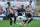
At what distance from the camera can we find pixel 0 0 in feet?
50.5

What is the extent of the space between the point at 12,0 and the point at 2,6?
1427mm

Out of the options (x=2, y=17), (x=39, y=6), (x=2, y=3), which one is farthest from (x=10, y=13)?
(x=39, y=6)

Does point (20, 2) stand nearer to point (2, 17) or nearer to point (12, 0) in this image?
point (12, 0)

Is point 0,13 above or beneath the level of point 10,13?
beneath

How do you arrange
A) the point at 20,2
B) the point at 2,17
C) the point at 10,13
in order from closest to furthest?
the point at 10,13 → the point at 2,17 → the point at 20,2

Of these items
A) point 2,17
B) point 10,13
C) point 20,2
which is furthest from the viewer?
point 20,2

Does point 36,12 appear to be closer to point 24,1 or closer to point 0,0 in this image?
point 24,1

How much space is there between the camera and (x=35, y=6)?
15516 mm

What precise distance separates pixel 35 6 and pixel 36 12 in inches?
41.8

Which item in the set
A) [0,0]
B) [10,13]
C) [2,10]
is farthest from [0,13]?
[10,13]

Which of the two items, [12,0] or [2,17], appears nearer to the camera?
[2,17]

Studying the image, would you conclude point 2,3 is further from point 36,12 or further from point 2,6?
point 36,12

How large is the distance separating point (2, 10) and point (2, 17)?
3.00ft

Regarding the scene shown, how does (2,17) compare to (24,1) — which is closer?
(2,17)
